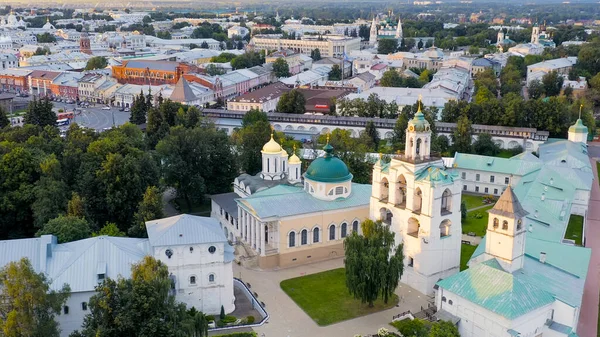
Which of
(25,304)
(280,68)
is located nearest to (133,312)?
(25,304)

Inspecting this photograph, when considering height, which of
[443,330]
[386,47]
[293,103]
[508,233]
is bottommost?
[443,330]

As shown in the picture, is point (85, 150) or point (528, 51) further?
point (528, 51)

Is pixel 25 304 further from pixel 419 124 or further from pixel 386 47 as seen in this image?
pixel 386 47

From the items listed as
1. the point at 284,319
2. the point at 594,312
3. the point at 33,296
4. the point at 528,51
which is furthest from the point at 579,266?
the point at 528,51

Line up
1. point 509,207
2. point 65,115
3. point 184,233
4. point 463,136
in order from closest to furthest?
point 509,207 → point 184,233 → point 463,136 → point 65,115

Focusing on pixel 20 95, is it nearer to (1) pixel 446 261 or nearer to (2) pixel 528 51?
(1) pixel 446 261

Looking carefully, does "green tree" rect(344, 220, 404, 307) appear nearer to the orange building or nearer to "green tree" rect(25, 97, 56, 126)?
"green tree" rect(25, 97, 56, 126)
